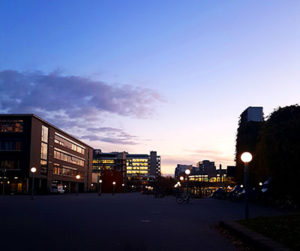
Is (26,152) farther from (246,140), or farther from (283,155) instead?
(283,155)

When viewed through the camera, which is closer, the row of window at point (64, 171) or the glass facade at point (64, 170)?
the glass facade at point (64, 170)

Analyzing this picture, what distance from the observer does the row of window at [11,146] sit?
278ft

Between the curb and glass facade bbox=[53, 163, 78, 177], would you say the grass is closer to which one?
the curb

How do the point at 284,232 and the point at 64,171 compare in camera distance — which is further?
the point at 64,171

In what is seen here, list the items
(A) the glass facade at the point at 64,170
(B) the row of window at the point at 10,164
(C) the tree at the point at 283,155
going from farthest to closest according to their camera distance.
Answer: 1. (A) the glass facade at the point at 64,170
2. (B) the row of window at the point at 10,164
3. (C) the tree at the point at 283,155

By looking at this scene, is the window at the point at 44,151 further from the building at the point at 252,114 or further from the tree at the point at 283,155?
the tree at the point at 283,155

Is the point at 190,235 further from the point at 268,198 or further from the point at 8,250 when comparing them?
the point at 268,198

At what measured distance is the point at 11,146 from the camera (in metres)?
85.2

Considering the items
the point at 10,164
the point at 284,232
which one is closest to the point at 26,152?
the point at 10,164

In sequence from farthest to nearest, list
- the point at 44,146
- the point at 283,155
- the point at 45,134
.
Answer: the point at 45,134
the point at 44,146
the point at 283,155

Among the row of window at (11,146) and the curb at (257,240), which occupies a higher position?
the row of window at (11,146)

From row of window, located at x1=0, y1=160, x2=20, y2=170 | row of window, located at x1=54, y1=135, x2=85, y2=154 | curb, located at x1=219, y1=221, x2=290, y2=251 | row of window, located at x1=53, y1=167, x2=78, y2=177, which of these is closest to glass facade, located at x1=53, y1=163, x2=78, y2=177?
row of window, located at x1=53, y1=167, x2=78, y2=177

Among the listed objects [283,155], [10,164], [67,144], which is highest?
[67,144]

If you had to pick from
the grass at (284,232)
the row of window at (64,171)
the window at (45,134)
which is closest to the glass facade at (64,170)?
the row of window at (64,171)
